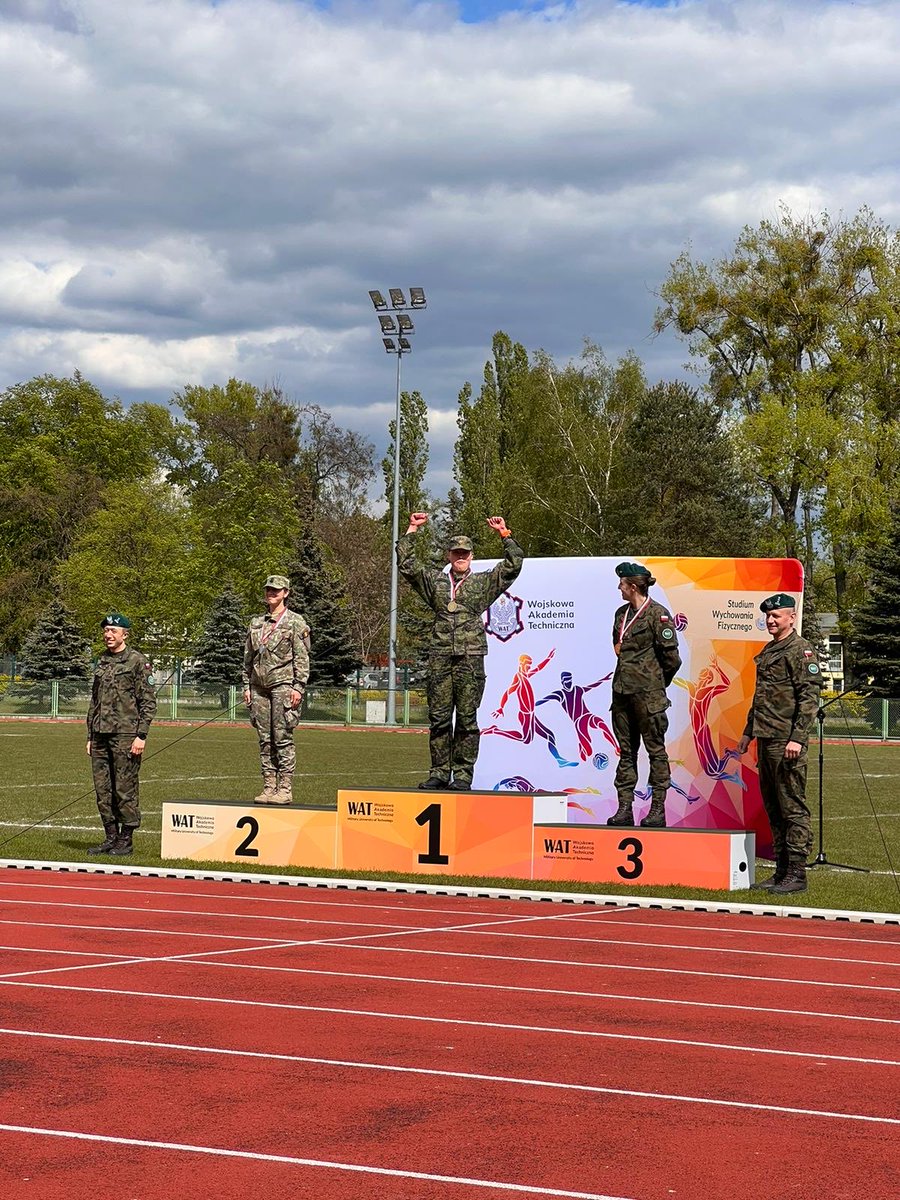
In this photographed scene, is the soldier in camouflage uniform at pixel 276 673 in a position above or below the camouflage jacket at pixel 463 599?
below

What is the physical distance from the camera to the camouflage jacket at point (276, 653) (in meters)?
13.6

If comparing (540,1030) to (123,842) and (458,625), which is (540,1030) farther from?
(123,842)

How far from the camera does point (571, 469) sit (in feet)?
227

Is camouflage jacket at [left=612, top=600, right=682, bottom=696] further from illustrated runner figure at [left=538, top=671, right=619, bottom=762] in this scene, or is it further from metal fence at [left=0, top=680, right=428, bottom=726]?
metal fence at [left=0, top=680, right=428, bottom=726]

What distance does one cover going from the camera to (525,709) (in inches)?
638

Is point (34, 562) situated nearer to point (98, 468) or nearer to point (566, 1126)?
point (98, 468)

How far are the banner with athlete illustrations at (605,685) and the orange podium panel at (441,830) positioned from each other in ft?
6.40

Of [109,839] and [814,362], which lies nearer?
[109,839]

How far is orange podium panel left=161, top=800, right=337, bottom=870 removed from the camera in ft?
44.0

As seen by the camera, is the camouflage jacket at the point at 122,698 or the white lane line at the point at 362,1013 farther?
the camouflage jacket at the point at 122,698

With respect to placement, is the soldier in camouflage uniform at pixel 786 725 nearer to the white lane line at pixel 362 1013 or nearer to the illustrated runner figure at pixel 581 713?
the illustrated runner figure at pixel 581 713

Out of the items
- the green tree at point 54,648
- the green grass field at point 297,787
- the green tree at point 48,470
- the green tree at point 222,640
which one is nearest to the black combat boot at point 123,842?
the green grass field at point 297,787

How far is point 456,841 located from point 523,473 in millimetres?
56843

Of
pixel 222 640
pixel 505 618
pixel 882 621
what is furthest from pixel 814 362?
pixel 505 618
